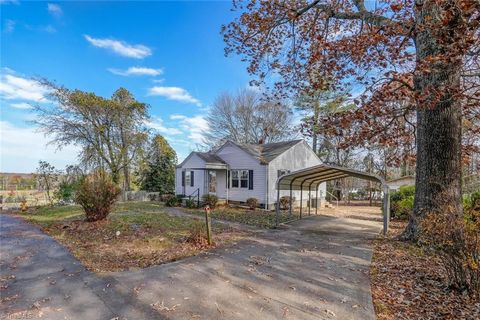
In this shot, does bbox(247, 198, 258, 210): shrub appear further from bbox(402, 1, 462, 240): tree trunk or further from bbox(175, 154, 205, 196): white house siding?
bbox(402, 1, 462, 240): tree trunk

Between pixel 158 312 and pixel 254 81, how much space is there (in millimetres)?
7441

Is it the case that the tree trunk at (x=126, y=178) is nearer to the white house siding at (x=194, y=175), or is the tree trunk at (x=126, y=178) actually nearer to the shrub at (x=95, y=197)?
the white house siding at (x=194, y=175)

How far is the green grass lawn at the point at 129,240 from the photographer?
614cm

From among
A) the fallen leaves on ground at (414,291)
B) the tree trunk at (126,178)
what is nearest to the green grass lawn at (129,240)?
the fallen leaves on ground at (414,291)

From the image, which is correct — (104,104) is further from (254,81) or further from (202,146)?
(254,81)

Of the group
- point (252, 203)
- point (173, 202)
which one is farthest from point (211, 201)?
point (173, 202)

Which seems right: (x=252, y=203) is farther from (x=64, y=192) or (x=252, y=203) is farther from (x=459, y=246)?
(x=459, y=246)

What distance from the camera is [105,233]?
8742 millimetres

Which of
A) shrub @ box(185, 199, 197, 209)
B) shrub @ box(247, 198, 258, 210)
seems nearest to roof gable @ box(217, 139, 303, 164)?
shrub @ box(247, 198, 258, 210)

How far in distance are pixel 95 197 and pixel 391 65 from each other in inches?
405

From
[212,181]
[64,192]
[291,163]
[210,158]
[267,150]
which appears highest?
[267,150]

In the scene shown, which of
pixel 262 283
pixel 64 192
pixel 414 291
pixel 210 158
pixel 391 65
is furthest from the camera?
pixel 210 158

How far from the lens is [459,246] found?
4180 millimetres

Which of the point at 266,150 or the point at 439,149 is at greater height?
the point at 266,150
